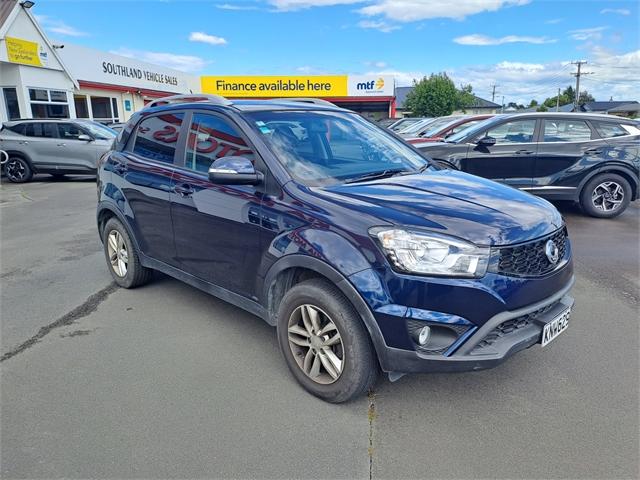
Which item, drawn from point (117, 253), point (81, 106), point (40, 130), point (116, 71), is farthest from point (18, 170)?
point (116, 71)

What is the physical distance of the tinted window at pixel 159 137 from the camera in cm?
403

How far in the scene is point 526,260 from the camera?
266cm

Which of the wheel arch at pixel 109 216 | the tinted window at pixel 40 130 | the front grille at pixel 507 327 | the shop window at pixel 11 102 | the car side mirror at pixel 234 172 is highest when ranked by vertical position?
the shop window at pixel 11 102

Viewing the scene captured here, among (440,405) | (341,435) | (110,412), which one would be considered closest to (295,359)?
(341,435)

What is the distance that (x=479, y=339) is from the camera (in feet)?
8.18

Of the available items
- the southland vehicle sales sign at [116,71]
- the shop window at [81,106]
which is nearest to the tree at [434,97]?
the southland vehicle sales sign at [116,71]

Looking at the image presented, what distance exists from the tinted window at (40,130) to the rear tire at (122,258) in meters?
9.91

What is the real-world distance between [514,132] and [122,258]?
6422 mm

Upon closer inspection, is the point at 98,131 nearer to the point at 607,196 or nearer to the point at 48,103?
the point at 48,103

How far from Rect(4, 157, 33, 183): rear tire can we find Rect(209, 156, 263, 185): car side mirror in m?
12.5

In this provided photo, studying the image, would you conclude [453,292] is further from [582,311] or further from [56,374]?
[56,374]

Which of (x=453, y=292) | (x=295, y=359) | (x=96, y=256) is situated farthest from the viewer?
(x=96, y=256)

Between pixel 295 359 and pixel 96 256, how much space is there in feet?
13.3

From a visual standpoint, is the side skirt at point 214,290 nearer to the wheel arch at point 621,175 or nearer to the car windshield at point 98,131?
the wheel arch at point 621,175
